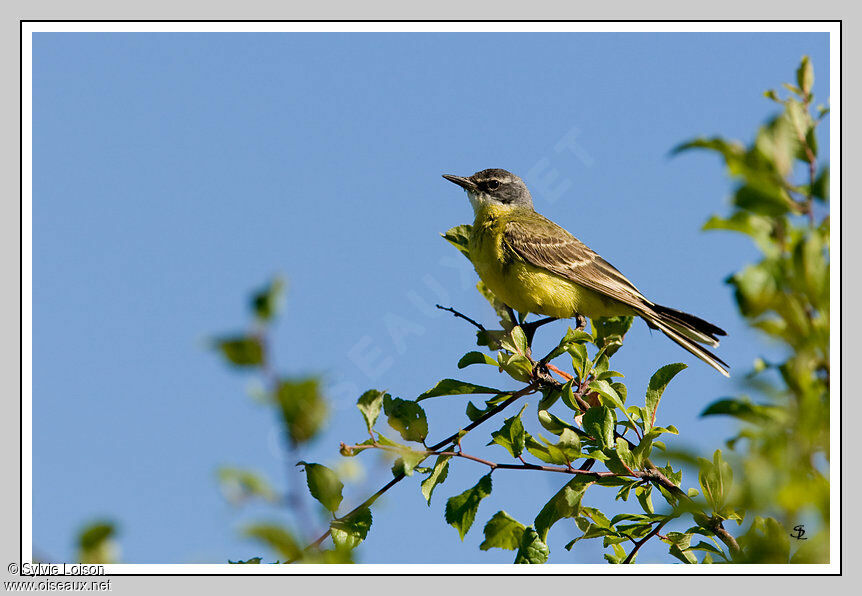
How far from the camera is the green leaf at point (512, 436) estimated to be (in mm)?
4590

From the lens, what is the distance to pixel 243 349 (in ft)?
6.28

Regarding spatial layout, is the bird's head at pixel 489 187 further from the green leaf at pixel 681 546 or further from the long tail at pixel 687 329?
the green leaf at pixel 681 546

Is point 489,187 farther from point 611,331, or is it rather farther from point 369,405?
point 369,405

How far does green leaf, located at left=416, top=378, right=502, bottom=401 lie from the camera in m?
4.97

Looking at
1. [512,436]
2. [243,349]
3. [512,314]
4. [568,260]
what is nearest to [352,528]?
[512,436]

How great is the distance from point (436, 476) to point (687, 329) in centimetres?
381

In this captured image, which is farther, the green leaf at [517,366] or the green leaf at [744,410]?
the green leaf at [517,366]

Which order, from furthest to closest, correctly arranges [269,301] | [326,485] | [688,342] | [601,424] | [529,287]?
[529,287] → [688,342] → [601,424] → [326,485] → [269,301]

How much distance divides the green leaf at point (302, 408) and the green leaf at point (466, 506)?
9.28 feet

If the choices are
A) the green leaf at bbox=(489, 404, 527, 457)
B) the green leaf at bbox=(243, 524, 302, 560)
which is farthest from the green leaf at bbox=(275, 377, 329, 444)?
the green leaf at bbox=(489, 404, 527, 457)

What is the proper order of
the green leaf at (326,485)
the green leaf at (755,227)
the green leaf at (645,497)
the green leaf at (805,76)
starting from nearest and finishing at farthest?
the green leaf at (755,227) → the green leaf at (805,76) → the green leaf at (326,485) → the green leaf at (645,497)

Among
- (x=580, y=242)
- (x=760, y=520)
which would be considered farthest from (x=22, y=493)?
(x=580, y=242)

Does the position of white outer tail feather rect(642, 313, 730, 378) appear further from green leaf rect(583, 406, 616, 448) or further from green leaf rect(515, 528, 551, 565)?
green leaf rect(515, 528, 551, 565)

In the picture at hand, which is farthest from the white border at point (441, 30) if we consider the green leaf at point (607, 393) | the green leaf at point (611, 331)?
the green leaf at point (611, 331)
